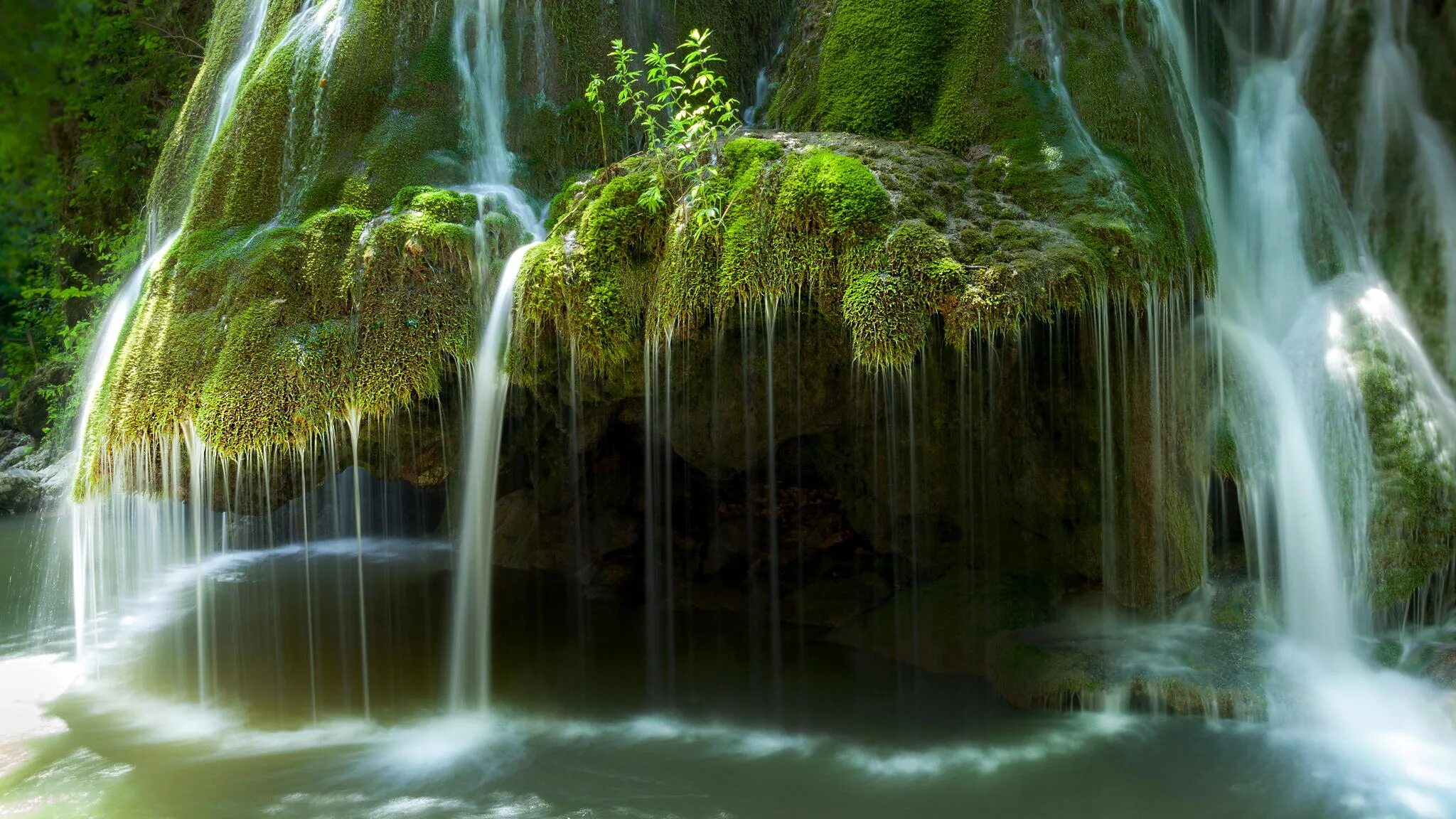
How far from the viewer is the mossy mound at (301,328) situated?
6137 millimetres

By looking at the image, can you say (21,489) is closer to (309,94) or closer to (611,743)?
(309,94)

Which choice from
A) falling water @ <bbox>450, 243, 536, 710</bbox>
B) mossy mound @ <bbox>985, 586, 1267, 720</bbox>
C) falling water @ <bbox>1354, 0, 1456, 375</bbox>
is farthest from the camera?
falling water @ <bbox>1354, 0, 1456, 375</bbox>

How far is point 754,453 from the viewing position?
6.90m

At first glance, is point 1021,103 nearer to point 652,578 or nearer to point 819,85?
point 819,85

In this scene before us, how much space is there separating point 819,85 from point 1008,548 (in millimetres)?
3779

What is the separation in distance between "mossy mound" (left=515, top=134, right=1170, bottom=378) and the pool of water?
2404mm

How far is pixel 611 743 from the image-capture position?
19.2ft

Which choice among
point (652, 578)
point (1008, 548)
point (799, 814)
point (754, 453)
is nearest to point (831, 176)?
point (754, 453)

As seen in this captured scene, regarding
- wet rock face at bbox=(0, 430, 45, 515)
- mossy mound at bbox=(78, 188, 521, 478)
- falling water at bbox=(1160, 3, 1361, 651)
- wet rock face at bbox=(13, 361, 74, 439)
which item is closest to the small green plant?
mossy mound at bbox=(78, 188, 521, 478)

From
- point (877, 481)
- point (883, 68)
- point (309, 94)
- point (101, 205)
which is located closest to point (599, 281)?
point (877, 481)

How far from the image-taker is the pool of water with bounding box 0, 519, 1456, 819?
16.5 ft

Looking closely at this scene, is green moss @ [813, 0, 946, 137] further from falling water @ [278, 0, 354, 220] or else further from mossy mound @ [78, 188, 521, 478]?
falling water @ [278, 0, 354, 220]

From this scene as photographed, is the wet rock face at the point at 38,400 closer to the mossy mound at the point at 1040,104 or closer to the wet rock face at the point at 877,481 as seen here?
the wet rock face at the point at 877,481

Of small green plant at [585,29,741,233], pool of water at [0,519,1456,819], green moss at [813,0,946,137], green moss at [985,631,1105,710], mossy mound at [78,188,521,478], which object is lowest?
pool of water at [0,519,1456,819]
